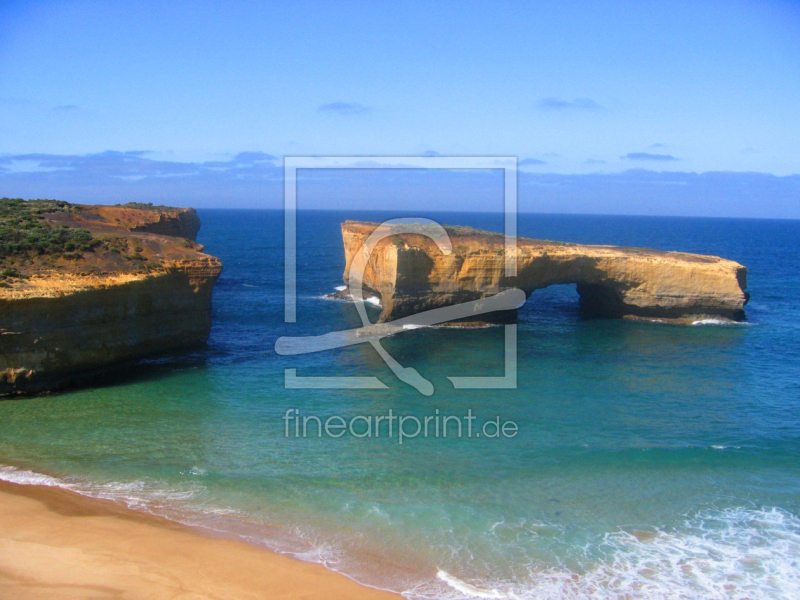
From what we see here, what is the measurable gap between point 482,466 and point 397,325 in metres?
18.9

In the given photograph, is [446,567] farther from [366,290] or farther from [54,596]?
[366,290]

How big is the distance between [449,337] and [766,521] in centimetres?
2075

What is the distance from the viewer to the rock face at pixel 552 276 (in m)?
38.0

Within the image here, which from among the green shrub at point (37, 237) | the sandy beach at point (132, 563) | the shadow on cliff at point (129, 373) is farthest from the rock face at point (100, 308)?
the sandy beach at point (132, 563)

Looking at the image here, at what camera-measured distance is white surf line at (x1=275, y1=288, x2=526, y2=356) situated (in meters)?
34.2

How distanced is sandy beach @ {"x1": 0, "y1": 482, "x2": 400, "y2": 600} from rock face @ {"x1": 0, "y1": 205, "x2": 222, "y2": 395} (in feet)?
29.8

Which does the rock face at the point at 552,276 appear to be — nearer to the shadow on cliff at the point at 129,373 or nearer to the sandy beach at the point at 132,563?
the shadow on cliff at the point at 129,373

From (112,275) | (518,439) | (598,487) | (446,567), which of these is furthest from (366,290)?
(446,567)

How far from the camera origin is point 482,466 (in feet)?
66.2

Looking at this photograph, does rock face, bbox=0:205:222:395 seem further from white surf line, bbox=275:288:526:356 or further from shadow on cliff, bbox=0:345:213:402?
white surf line, bbox=275:288:526:356

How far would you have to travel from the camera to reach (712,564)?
15.6 metres

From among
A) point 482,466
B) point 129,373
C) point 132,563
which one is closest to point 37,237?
point 129,373

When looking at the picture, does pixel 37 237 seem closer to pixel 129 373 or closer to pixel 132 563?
pixel 129 373

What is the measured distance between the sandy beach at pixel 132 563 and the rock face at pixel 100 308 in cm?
908
